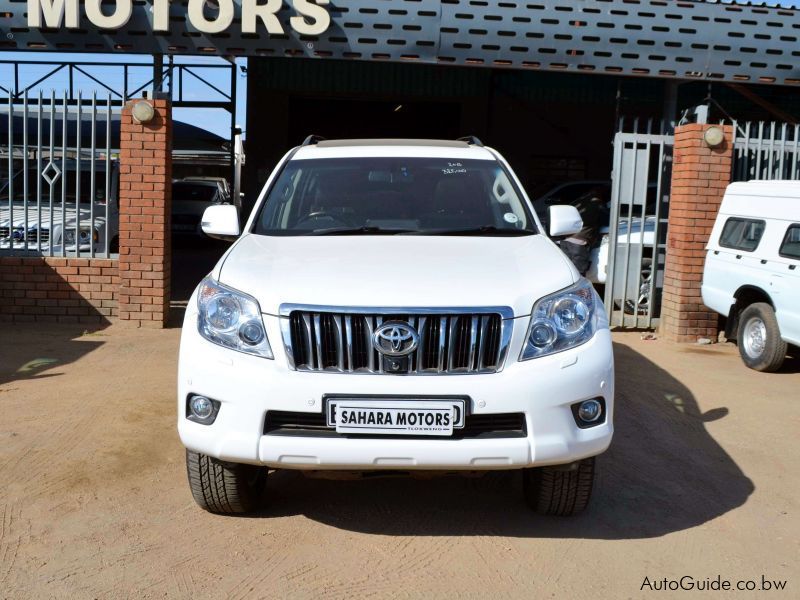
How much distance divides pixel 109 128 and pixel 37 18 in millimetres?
1434

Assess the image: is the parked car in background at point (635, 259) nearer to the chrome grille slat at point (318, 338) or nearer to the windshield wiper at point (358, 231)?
the windshield wiper at point (358, 231)

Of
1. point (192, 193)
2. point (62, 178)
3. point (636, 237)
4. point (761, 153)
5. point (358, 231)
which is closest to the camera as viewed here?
point (358, 231)

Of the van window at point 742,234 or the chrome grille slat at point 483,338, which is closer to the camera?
the chrome grille slat at point 483,338

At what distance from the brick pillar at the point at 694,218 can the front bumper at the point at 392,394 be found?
6.38m

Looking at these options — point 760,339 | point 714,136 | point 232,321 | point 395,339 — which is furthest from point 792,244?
point 232,321

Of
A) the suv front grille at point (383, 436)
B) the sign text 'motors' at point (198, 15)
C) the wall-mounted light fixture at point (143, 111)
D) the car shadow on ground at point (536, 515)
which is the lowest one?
the car shadow on ground at point (536, 515)

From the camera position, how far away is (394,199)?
522 centimetres

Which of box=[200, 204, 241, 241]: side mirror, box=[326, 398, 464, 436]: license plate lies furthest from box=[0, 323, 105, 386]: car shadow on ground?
box=[326, 398, 464, 436]: license plate

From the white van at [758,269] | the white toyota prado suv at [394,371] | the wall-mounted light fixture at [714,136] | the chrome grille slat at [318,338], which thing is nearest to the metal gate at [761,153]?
the wall-mounted light fixture at [714,136]

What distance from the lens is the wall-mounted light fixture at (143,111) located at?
30.3ft

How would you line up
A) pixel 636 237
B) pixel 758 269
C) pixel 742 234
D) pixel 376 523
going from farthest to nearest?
1. pixel 636 237
2. pixel 742 234
3. pixel 758 269
4. pixel 376 523

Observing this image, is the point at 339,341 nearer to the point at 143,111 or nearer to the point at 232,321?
the point at 232,321

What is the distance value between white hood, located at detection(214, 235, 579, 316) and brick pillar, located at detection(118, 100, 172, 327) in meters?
5.01

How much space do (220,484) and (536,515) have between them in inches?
59.6
